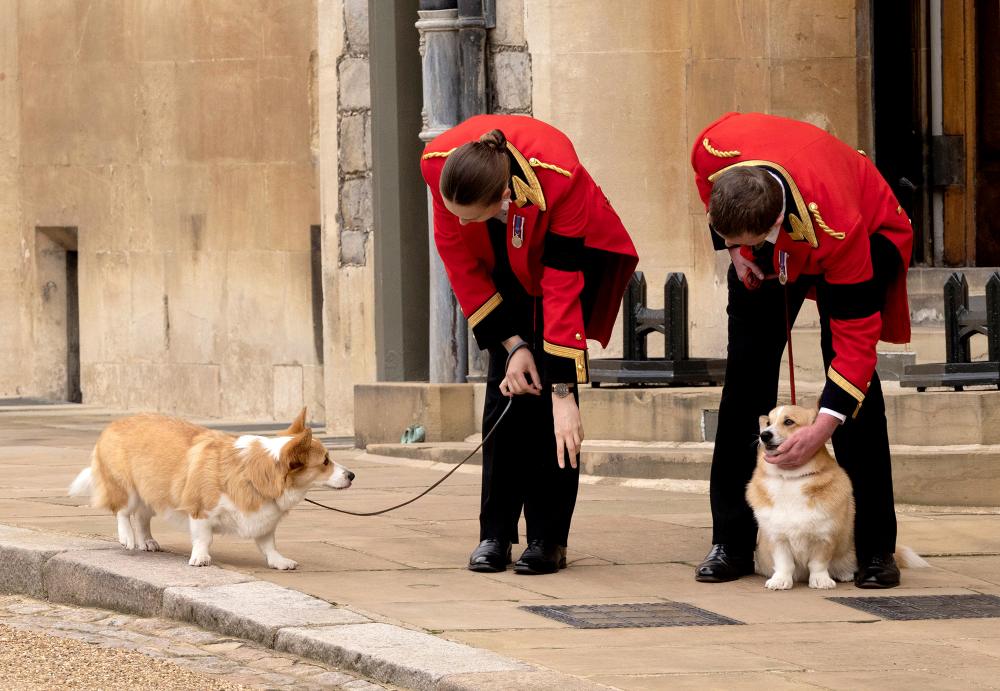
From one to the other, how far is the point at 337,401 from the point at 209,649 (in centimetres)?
725

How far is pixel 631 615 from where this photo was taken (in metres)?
5.40

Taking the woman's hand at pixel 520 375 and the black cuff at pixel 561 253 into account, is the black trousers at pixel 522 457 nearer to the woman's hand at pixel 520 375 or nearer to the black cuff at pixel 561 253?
the woman's hand at pixel 520 375

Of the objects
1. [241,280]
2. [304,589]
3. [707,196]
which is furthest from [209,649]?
[241,280]

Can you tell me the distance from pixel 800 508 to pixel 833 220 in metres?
0.90

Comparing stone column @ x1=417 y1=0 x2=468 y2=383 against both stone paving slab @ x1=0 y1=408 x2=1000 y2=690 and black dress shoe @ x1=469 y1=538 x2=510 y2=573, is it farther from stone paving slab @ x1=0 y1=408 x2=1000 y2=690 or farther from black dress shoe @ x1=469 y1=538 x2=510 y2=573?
black dress shoe @ x1=469 y1=538 x2=510 y2=573

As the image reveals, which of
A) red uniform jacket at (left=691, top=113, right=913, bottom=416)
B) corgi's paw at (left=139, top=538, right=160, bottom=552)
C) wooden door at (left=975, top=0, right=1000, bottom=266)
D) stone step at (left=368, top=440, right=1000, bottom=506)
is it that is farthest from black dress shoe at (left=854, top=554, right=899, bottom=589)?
wooden door at (left=975, top=0, right=1000, bottom=266)

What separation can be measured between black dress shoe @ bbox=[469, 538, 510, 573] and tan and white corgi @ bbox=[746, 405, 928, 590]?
32.6 inches

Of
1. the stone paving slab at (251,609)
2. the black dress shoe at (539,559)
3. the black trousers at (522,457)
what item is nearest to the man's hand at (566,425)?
the black trousers at (522,457)

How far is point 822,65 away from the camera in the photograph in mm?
10344

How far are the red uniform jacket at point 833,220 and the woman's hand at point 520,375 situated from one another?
0.77 m

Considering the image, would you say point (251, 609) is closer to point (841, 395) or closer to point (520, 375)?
point (520, 375)

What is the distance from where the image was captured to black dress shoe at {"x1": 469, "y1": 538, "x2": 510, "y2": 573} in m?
6.11

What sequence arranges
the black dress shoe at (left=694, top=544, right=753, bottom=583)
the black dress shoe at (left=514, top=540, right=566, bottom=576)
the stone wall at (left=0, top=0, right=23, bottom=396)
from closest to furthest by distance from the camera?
1. the black dress shoe at (left=694, top=544, right=753, bottom=583)
2. the black dress shoe at (left=514, top=540, right=566, bottom=576)
3. the stone wall at (left=0, top=0, right=23, bottom=396)

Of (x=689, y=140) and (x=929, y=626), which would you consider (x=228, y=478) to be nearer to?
(x=929, y=626)
